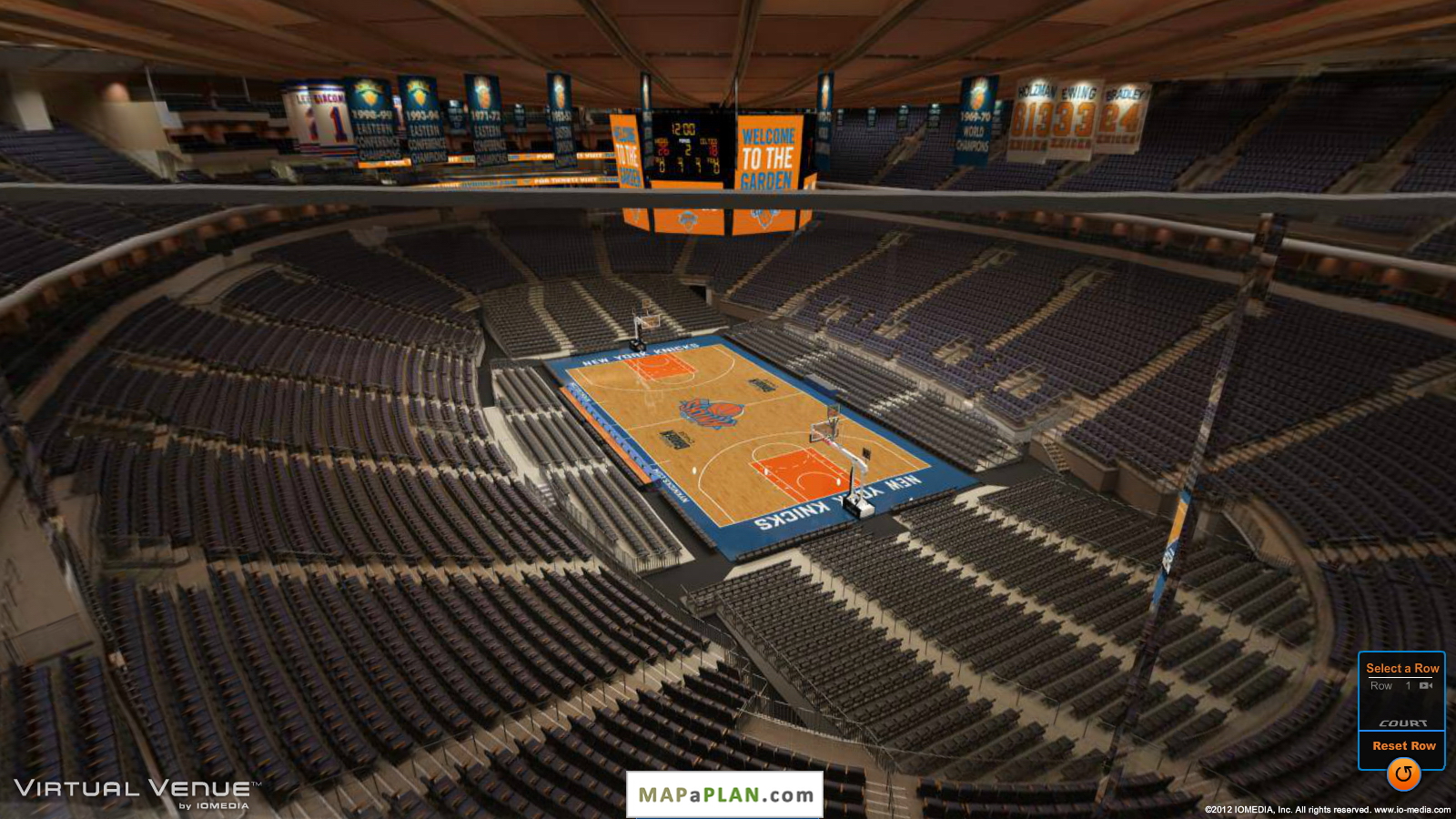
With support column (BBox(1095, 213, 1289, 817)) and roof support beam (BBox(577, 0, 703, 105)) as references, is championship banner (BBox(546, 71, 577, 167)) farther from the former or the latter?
support column (BBox(1095, 213, 1289, 817))

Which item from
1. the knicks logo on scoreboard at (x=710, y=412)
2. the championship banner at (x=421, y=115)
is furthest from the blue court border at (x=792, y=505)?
the championship banner at (x=421, y=115)

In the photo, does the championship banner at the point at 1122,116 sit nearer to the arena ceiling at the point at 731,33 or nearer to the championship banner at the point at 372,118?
the arena ceiling at the point at 731,33

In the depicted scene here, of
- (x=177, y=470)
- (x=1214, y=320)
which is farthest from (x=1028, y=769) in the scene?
(x=1214, y=320)

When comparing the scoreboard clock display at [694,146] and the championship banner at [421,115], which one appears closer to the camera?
the scoreboard clock display at [694,146]

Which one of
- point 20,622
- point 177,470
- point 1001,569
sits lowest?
point 1001,569

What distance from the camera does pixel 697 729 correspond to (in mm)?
10289

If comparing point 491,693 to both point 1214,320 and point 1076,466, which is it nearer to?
point 1076,466

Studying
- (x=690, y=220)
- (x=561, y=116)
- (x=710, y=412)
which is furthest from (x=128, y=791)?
(x=710, y=412)

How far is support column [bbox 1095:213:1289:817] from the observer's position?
11.7ft

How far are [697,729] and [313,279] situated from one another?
27.4 m

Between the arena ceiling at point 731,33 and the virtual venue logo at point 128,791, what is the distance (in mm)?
7276

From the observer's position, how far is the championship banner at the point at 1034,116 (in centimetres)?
1272

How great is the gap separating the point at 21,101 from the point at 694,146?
88.4ft

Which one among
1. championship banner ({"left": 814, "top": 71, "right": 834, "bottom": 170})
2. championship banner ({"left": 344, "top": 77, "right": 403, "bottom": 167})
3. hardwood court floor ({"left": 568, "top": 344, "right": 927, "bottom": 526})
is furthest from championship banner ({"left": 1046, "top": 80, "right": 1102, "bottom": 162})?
championship banner ({"left": 344, "top": 77, "right": 403, "bottom": 167})
